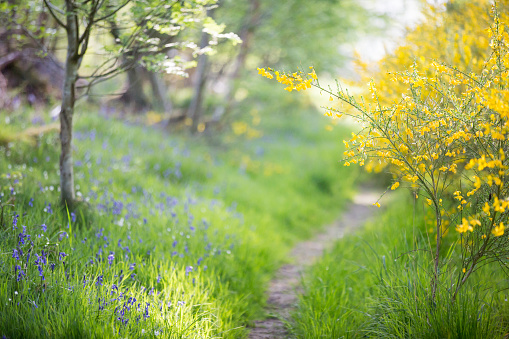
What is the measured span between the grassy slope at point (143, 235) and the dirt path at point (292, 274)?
0.15m

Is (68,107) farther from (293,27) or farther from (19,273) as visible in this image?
(293,27)

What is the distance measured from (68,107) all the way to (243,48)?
17.9ft

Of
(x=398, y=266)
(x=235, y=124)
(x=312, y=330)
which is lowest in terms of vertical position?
(x=312, y=330)

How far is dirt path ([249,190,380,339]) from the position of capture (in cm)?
348

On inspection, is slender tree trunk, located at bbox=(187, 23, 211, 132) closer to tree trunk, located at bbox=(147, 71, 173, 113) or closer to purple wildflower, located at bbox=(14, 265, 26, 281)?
tree trunk, located at bbox=(147, 71, 173, 113)

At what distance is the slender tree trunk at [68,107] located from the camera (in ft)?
11.6

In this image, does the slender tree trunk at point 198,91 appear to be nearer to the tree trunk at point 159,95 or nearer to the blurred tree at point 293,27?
the blurred tree at point 293,27

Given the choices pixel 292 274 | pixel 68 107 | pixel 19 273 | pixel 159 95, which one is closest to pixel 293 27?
pixel 159 95

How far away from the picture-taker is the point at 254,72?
8844 millimetres

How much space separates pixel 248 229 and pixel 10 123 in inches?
141

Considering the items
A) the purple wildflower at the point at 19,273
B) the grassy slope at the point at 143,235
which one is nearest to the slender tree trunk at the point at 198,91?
the grassy slope at the point at 143,235


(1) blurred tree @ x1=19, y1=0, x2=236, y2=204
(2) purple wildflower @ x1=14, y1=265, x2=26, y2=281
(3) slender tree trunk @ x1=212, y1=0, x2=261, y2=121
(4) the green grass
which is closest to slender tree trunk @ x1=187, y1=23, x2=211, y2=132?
(3) slender tree trunk @ x1=212, y1=0, x2=261, y2=121

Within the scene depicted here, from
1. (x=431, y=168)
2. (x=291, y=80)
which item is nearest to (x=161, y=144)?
(x=291, y=80)

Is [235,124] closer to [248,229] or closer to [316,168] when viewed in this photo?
[316,168]
